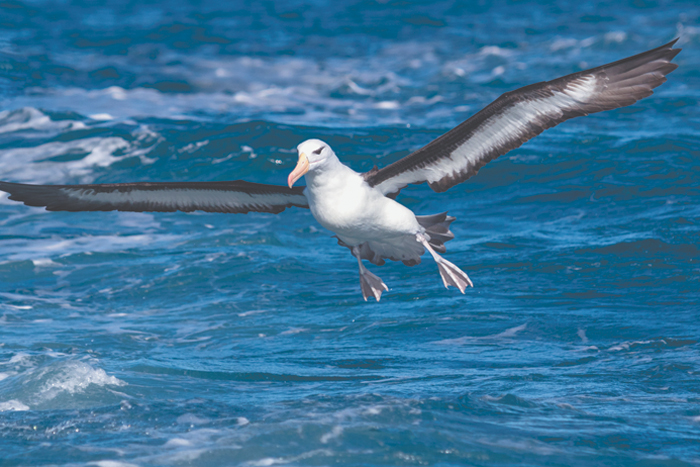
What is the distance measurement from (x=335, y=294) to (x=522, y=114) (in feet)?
19.1

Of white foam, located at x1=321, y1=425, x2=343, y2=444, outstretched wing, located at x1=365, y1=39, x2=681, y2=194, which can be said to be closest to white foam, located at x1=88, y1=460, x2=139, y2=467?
white foam, located at x1=321, y1=425, x2=343, y2=444

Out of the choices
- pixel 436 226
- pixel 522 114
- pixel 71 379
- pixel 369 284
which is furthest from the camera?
pixel 369 284

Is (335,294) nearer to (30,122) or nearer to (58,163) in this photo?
(58,163)

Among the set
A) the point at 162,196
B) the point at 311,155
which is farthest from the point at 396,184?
the point at 162,196

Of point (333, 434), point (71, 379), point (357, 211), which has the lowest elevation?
point (333, 434)

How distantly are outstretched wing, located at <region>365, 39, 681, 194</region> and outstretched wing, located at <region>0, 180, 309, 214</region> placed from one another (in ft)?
5.07

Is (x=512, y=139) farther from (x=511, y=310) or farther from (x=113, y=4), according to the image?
(x=113, y=4)

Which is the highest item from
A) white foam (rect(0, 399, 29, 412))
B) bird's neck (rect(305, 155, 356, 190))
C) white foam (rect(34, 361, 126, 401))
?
bird's neck (rect(305, 155, 356, 190))

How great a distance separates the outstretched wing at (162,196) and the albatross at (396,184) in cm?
1

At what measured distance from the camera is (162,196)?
1022cm

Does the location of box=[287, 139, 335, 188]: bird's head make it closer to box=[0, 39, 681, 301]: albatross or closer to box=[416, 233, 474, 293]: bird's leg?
box=[0, 39, 681, 301]: albatross

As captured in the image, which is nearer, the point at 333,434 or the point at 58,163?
the point at 333,434

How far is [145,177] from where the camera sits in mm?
18906

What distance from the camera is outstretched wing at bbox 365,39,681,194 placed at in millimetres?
7805
